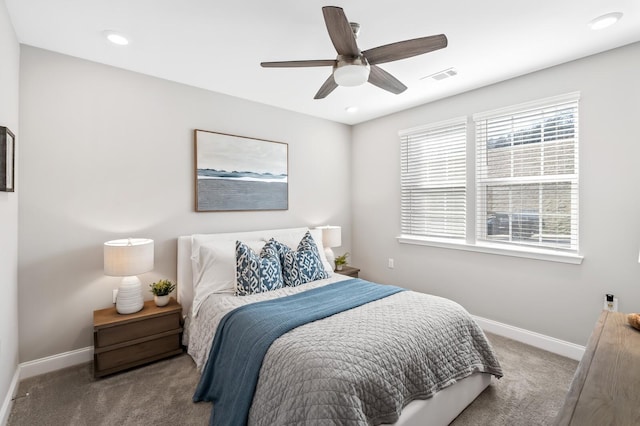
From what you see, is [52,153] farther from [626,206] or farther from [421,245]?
[626,206]

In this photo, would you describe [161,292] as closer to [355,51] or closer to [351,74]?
[351,74]

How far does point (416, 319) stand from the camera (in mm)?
1989

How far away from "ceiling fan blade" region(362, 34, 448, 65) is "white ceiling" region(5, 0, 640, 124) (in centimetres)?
35

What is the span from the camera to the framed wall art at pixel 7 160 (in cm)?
186

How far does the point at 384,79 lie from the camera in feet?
7.32

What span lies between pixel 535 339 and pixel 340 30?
10.5ft

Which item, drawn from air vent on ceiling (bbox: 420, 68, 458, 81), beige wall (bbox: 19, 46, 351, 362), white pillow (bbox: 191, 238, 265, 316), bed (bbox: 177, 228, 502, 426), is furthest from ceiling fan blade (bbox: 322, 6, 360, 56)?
beige wall (bbox: 19, 46, 351, 362)

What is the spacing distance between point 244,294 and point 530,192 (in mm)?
2848

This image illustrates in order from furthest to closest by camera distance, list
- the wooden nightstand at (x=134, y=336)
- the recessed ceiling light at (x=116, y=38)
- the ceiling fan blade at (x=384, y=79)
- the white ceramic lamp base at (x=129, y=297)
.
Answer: the white ceramic lamp base at (x=129, y=297) < the wooden nightstand at (x=134, y=336) < the recessed ceiling light at (x=116, y=38) < the ceiling fan blade at (x=384, y=79)

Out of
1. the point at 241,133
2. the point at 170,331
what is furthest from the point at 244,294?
the point at 241,133

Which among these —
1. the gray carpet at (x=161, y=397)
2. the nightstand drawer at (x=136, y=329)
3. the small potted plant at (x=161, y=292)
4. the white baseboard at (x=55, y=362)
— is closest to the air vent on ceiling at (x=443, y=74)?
the gray carpet at (x=161, y=397)

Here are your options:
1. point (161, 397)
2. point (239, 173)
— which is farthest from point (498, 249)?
point (161, 397)

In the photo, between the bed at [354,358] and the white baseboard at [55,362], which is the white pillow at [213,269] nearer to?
the bed at [354,358]

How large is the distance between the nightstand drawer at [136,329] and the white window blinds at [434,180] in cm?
290
